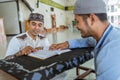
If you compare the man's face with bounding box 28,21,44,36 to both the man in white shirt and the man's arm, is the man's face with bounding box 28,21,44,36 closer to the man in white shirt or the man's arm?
the man in white shirt

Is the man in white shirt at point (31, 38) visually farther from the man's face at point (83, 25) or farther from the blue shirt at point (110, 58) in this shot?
the blue shirt at point (110, 58)

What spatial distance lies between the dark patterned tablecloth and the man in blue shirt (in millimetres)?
384

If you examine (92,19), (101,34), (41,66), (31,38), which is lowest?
(41,66)

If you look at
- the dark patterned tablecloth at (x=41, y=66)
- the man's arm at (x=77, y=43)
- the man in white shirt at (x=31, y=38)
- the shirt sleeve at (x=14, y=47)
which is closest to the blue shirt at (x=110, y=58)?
the dark patterned tablecloth at (x=41, y=66)

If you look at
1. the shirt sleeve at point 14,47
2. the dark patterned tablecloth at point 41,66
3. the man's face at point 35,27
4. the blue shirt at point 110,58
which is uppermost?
the man's face at point 35,27

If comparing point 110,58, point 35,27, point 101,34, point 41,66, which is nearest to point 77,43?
point 35,27

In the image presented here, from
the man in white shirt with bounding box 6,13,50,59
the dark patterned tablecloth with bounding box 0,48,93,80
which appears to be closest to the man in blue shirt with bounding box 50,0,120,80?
the dark patterned tablecloth with bounding box 0,48,93,80

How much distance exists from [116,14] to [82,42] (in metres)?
5.98

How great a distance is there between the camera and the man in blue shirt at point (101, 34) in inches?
33.2

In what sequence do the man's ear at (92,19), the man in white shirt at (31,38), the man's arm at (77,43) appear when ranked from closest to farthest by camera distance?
the man's ear at (92,19)
the man's arm at (77,43)
the man in white shirt at (31,38)

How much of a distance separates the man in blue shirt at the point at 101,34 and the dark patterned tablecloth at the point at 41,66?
38 centimetres

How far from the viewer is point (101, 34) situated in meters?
1.04

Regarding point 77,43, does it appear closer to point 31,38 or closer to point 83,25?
point 31,38

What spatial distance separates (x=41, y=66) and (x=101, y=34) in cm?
54
